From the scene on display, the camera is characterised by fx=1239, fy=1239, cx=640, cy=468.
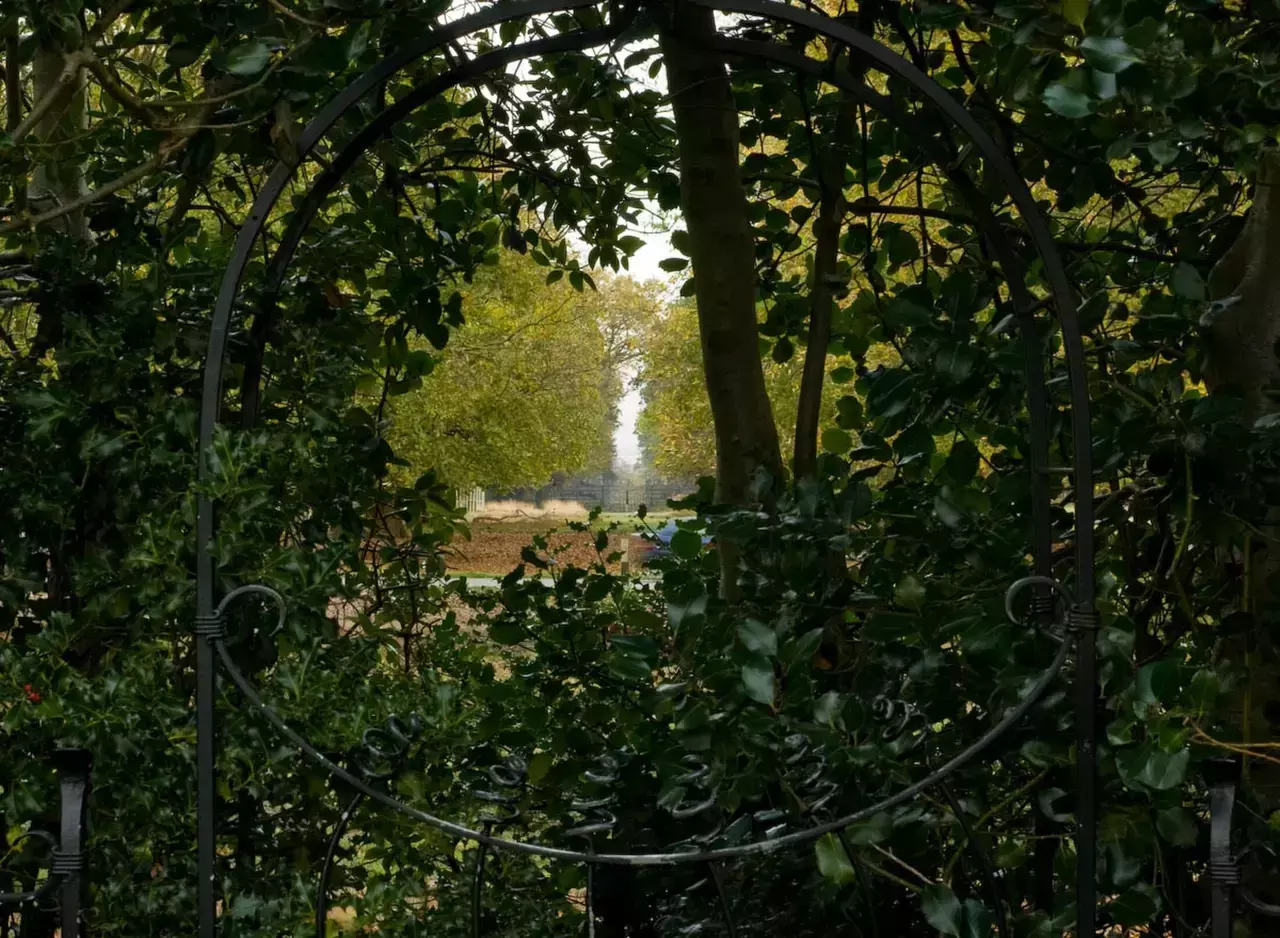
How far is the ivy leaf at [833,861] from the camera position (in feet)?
4.44

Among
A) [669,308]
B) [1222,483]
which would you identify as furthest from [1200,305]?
[669,308]

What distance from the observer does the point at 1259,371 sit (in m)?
1.63

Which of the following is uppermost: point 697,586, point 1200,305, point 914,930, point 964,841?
point 1200,305

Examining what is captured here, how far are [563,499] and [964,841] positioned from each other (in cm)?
1758

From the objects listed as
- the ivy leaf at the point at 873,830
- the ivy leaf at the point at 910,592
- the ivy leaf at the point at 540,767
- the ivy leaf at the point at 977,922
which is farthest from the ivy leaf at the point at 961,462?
the ivy leaf at the point at 540,767

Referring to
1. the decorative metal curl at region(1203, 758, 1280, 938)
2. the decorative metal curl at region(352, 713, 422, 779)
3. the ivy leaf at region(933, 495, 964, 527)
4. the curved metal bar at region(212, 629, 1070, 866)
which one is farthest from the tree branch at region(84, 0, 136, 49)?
the decorative metal curl at region(1203, 758, 1280, 938)

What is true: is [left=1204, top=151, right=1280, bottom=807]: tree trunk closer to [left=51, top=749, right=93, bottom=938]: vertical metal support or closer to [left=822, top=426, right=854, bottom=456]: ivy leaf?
[left=822, top=426, right=854, bottom=456]: ivy leaf

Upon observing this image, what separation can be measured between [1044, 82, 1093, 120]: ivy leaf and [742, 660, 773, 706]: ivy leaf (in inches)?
25.4

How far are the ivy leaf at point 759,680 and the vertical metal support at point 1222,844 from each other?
432mm

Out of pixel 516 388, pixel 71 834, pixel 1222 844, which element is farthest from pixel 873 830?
pixel 516 388

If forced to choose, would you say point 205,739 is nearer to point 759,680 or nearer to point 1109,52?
point 759,680

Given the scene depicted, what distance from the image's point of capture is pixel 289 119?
1440 mm

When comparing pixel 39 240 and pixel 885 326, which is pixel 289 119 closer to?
pixel 39 240

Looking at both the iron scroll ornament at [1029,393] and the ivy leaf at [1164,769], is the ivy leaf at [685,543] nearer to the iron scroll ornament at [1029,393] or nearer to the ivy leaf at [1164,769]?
the iron scroll ornament at [1029,393]
